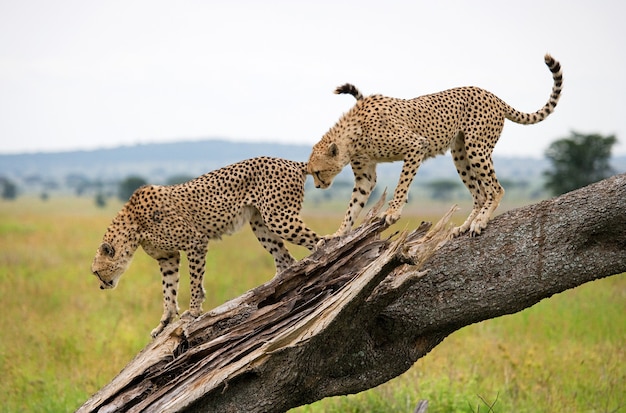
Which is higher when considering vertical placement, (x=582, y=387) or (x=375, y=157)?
(x=375, y=157)

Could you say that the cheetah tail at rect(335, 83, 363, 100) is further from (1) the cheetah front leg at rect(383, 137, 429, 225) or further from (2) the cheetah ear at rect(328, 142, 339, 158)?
(1) the cheetah front leg at rect(383, 137, 429, 225)

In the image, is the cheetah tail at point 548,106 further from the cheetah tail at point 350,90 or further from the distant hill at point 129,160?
the distant hill at point 129,160

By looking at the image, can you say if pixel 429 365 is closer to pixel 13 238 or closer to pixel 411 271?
pixel 411 271

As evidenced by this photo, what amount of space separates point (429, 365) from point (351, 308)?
4.19m

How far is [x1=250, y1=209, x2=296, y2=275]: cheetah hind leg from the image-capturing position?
557cm

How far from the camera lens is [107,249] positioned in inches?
208

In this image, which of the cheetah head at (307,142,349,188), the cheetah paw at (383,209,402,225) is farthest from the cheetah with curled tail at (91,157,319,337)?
the cheetah paw at (383,209,402,225)

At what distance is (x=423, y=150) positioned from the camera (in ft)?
15.4

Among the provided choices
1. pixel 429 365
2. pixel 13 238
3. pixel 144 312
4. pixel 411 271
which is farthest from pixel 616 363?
pixel 13 238

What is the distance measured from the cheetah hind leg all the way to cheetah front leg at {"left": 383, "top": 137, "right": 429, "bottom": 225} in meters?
1.27

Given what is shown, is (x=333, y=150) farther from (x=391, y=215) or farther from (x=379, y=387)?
(x=379, y=387)

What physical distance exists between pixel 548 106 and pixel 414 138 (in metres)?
1.09

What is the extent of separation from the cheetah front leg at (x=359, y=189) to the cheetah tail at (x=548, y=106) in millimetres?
928

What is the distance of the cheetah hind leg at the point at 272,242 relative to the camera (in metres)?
5.57
